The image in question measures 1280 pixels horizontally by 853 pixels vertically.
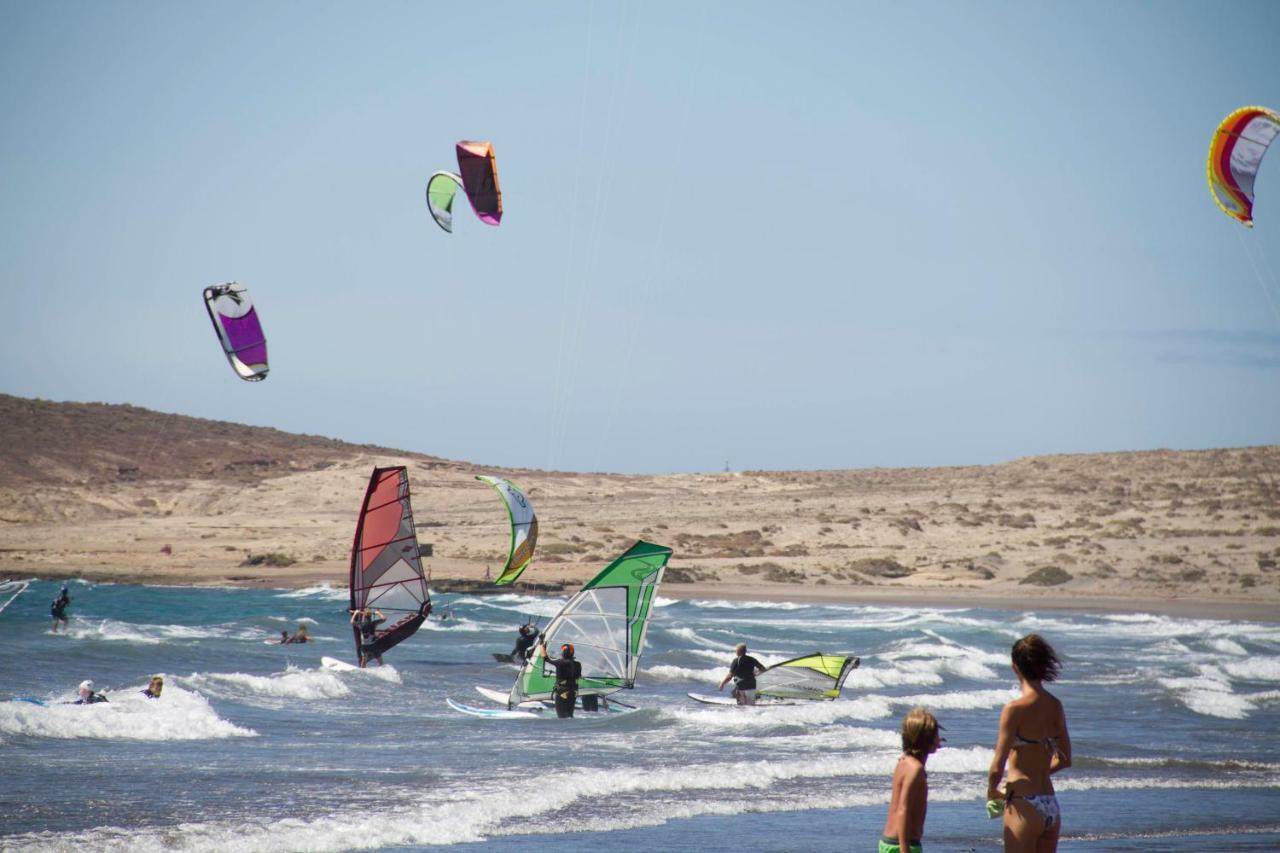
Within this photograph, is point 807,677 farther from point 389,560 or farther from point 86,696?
point 86,696

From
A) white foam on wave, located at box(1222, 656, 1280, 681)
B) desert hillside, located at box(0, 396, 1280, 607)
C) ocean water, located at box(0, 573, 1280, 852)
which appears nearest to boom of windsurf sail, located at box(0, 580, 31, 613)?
ocean water, located at box(0, 573, 1280, 852)

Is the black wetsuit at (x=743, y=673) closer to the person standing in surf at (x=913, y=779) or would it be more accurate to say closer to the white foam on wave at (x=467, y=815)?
the white foam on wave at (x=467, y=815)

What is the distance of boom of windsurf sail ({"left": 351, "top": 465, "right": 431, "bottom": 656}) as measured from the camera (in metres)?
18.4

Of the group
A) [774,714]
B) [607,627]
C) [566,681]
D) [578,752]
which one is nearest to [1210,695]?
[774,714]

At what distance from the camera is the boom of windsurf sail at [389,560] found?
18438 mm

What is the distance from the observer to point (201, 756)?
11719 mm

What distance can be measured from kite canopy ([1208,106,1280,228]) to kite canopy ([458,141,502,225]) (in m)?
9.38

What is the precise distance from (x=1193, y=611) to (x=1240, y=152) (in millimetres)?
15547

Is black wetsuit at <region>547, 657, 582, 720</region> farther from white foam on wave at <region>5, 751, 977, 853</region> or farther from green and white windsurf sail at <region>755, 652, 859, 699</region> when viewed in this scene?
white foam on wave at <region>5, 751, 977, 853</region>

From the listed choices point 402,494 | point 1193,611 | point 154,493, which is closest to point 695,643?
point 402,494

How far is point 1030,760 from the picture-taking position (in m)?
4.97

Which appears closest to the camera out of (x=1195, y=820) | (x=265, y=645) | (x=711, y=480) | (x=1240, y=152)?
(x=1195, y=820)

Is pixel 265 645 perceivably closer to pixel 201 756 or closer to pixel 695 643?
pixel 695 643

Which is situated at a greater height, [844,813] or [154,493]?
[154,493]
